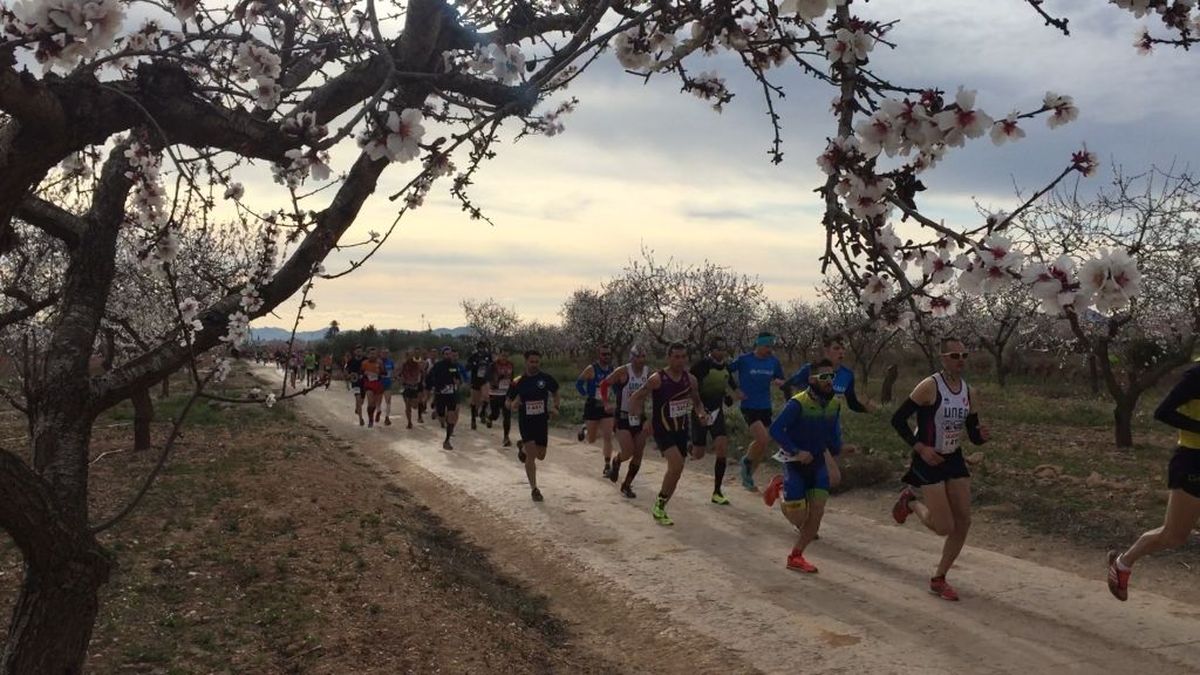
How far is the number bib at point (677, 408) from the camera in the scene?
9.78 meters

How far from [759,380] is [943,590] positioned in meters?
4.82

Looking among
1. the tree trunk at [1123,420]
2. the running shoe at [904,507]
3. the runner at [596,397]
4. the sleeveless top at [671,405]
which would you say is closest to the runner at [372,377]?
the runner at [596,397]

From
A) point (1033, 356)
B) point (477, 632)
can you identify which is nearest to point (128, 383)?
point (477, 632)

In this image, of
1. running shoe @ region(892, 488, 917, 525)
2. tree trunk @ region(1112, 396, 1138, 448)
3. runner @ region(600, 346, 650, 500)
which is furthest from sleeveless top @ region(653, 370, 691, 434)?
tree trunk @ region(1112, 396, 1138, 448)

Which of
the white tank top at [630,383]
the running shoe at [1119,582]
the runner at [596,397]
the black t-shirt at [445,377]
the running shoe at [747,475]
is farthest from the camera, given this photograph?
the black t-shirt at [445,377]

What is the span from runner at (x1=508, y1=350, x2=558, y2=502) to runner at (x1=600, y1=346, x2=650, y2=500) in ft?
3.34

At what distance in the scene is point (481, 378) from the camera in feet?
64.6

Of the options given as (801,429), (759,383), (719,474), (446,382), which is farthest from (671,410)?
(446,382)

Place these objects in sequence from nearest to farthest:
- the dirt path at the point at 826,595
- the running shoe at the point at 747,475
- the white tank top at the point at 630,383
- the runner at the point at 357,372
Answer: the dirt path at the point at 826,595 → the running shoe at the point at 747,475 → the white tank top at the point at 630,383 → the runner at the point at 357,372

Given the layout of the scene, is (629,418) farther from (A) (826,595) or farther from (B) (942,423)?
(B) (942,423)

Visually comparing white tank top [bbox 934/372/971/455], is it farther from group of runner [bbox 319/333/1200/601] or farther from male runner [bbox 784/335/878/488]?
male runner [bbox 784/335/878/488]

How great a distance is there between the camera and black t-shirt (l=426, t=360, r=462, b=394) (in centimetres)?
1828

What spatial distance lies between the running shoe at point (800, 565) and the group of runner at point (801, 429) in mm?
11

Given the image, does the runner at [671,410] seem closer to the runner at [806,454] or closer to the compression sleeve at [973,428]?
the runner at [806,454]
